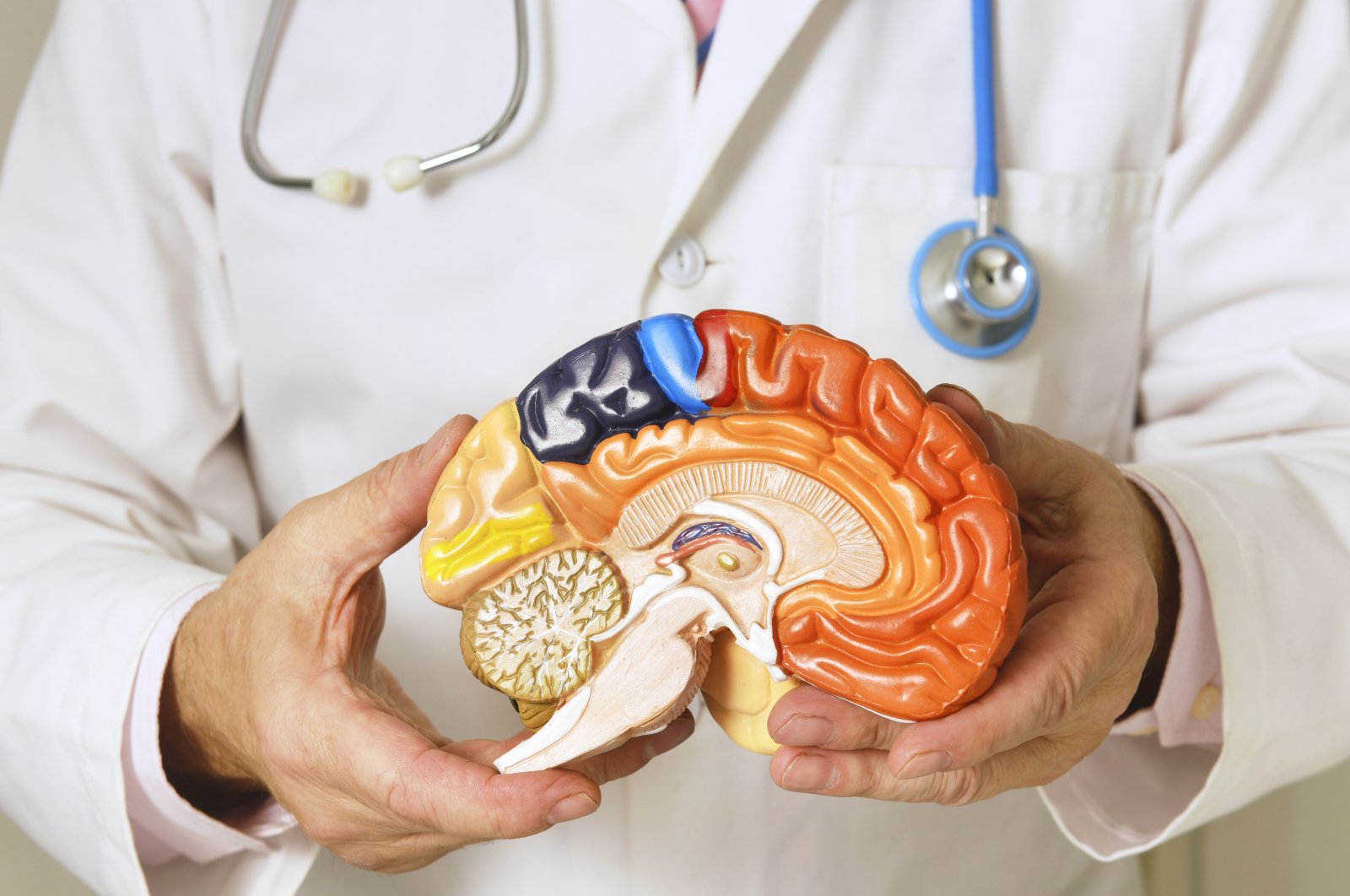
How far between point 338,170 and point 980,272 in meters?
0.51

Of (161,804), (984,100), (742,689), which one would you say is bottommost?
(161,804)

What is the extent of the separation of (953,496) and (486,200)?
17.7 inches

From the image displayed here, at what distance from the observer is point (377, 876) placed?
0.98 m

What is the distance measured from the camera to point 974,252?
817mm

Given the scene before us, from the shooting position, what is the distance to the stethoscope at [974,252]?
2.68ft

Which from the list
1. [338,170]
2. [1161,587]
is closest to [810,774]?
[1161,587]

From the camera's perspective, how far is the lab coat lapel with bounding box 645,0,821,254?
802mm

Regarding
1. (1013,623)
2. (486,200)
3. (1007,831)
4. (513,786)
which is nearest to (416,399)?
(486,200)

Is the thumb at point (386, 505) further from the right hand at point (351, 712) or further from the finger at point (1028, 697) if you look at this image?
the finger at point (1028, 697)

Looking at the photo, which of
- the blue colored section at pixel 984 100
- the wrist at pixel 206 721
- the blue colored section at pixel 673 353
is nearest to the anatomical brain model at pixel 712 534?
the blue colored section at pixel 673 353

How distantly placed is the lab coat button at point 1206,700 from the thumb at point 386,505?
583 millimetres

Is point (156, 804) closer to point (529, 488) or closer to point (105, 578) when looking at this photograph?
point (105, 578)

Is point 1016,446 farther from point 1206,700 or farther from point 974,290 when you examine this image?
point 1206,700

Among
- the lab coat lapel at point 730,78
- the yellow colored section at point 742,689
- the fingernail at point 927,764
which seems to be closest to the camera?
the fingernail at point 927,764
